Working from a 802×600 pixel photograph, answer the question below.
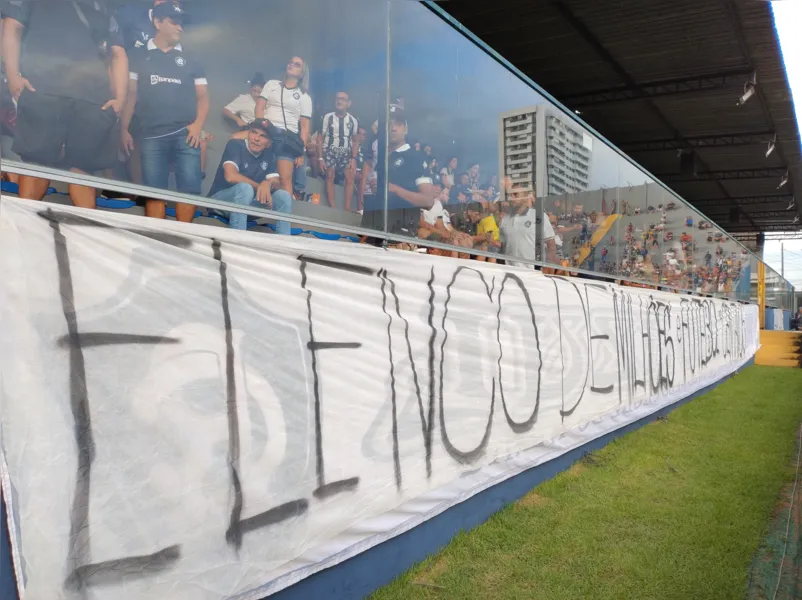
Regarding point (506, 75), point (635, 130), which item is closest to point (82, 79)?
point (506, 75)

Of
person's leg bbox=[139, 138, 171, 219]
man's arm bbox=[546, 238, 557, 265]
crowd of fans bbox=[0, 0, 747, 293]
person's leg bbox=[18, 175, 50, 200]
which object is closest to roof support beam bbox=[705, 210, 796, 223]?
man's arm bbox=[546, 238, 557, 265]

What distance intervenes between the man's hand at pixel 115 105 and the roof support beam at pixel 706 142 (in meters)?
19.5

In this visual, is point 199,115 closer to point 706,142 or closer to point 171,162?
point 171,162

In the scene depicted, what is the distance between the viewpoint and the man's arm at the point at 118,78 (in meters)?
2.16

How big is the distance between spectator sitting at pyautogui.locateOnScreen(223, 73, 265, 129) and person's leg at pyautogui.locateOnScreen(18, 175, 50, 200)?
0.81m

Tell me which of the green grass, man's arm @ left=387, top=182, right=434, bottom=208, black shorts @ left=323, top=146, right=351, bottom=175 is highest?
black shorts @ left=323, top=146, right=351, bottom=175

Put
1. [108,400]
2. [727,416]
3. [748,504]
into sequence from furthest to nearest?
[727,416]
[748,504]
[108,400]

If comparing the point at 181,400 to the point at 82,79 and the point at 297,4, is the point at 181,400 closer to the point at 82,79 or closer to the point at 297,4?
the point at 82,79

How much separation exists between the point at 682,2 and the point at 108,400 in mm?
11584

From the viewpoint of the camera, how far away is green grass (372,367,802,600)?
3.37m

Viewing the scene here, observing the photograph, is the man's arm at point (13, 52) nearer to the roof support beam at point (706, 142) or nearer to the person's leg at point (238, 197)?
the person's leg at point (238, 197)

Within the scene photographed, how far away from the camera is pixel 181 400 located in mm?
2268

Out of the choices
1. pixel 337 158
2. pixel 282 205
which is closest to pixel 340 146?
pixel 337 158

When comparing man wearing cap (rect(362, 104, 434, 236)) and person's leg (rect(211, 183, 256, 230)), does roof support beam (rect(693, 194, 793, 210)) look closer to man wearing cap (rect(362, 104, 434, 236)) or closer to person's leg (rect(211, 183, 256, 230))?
man wearing cap (rect(362, 104, 434, 236))
